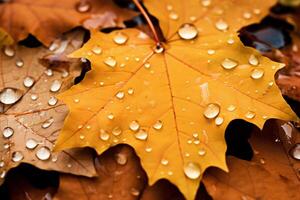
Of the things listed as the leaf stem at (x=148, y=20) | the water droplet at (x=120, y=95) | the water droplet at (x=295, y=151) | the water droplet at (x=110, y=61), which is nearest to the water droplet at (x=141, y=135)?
the water droplet at (x=120, y=95)

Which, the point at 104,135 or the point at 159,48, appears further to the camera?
the point at 159,48

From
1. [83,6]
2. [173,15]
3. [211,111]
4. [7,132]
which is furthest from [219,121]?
[83,6]

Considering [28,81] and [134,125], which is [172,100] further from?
[28,81]

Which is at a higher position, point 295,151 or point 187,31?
point 187,31

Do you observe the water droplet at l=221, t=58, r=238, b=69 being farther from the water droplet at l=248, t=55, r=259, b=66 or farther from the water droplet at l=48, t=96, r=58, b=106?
the water droplet at l=48, t=96, r=58, b=106

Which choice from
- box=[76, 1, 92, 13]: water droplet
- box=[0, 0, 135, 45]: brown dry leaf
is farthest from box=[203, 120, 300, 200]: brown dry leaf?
box=[76, 1, 92, 13]: water droplet

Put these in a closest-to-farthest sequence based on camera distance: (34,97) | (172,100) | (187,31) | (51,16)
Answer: (172,100), (34,97), (187,31), (51,16)

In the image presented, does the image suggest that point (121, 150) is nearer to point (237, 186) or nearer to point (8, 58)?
point (237, 186)
